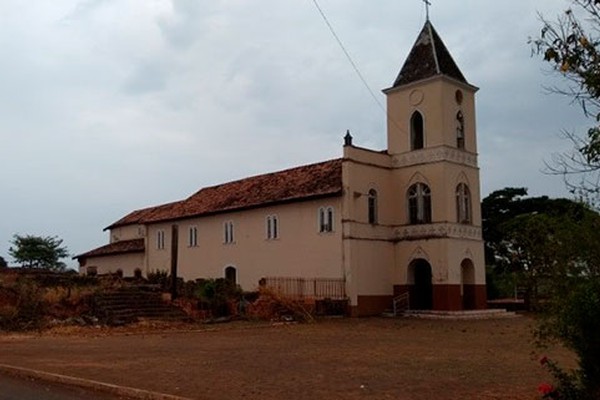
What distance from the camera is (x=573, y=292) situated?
8.12m

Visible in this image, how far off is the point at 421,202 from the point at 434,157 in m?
2.26

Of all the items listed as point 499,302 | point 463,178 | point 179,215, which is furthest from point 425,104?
point 179,215

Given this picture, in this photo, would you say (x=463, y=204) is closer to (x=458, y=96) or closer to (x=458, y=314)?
(x=458, y=96)

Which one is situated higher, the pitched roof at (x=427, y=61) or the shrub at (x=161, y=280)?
the pitched roof at (x=427, y=61)

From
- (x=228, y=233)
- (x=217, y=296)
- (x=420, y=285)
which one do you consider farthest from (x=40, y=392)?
(x=228, y=233)

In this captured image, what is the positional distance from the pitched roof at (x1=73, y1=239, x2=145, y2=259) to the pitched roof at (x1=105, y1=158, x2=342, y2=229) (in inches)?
75.1

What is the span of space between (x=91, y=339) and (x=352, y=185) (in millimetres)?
15537

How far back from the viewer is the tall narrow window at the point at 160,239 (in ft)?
148

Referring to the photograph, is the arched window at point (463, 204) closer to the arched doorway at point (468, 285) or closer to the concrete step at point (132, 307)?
the arched doorway at point (468, 285)

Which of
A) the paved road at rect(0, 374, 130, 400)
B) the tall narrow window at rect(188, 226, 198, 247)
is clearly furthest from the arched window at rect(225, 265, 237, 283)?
the paved road at rect(0, 374, 130, 400)

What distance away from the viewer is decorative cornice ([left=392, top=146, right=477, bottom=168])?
33.7m

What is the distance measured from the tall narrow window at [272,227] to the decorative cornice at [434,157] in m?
6.73

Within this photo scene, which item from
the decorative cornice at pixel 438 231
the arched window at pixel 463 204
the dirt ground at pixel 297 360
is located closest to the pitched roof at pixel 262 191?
the decorative cornice at pixel 438 231

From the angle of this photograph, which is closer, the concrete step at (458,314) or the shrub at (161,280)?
the concrete step at (458,314)
